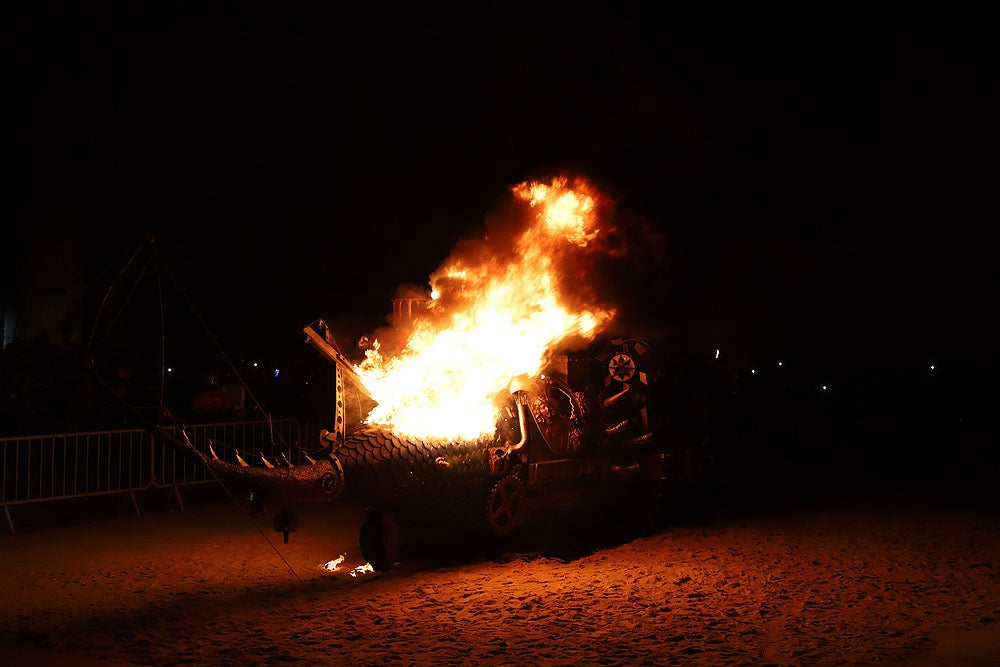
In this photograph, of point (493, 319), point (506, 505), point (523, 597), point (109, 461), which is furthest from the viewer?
point (109, 461)

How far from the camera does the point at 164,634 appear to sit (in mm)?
7496

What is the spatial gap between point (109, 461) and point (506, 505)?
6.34 meters

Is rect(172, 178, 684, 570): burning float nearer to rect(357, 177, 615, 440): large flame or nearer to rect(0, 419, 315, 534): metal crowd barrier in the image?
rect(357, 177, 615, 440): large flame

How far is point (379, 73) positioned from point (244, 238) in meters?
6.67

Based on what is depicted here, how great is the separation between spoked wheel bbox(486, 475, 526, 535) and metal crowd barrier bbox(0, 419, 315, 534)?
3.72 m

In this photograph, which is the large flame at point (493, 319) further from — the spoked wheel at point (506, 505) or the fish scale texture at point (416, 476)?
the spoked wheel at point (506, 505)

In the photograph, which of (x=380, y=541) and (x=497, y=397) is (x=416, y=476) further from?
(x=497, y=397)

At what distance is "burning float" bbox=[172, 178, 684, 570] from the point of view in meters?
9.33

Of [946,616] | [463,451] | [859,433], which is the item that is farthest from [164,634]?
[859,433]

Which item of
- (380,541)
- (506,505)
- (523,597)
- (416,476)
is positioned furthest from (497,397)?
(523,597)

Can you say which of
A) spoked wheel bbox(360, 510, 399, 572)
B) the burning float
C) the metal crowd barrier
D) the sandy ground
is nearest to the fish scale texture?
the burning float

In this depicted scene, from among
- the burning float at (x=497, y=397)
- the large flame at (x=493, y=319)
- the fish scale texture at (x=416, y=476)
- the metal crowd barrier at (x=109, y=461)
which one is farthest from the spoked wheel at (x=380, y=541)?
the metal crowd barrier at (x=109, y=461)

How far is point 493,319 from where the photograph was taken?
34.6 ft

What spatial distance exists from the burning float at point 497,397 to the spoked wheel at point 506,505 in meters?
0.02
